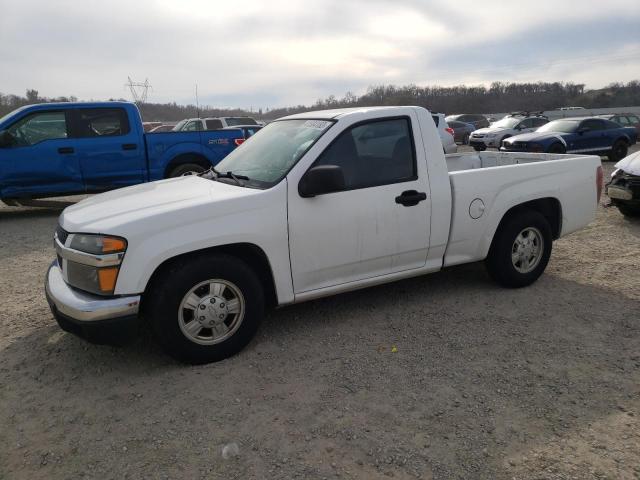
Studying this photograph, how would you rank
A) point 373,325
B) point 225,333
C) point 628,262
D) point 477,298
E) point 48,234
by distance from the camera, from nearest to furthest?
point 225,333 → point 373,325 → point 477,298 → point 628,262 → point 48,234

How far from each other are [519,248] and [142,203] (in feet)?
11.2

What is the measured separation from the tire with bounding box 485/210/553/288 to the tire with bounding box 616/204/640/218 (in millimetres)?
3775

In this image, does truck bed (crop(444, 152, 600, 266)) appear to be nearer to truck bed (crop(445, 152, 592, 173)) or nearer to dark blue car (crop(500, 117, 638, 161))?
truck bed (crop(445, 152, 592, 173))

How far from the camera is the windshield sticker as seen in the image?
12.6 feet

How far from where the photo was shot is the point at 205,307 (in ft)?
10.9

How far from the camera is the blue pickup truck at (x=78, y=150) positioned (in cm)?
834

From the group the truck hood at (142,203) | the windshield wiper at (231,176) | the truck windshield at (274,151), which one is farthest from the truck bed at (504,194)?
the truck hood at (142,203)

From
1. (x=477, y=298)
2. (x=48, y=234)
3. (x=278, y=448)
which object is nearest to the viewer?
(x=278, y=448)

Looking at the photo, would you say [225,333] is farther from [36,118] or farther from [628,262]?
[36,118]

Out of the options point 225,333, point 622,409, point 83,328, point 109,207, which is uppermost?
point 109,207

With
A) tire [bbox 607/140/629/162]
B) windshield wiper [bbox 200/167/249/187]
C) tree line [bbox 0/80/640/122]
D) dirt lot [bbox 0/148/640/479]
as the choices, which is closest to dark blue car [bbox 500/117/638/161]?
tire [bbox 607/140/629/162]

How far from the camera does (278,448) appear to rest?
2.58m

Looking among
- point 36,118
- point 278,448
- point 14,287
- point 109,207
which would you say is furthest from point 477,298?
point 36,118

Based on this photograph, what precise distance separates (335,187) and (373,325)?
124cm
